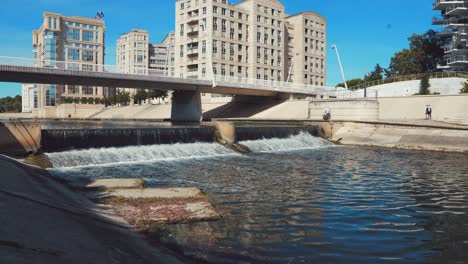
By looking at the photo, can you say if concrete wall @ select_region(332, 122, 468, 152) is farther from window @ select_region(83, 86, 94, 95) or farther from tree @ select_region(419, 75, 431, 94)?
window @ select_region(83, 86, 94, 95)

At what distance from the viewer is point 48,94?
137375 mm

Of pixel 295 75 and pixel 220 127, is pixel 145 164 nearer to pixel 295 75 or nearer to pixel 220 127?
pixel 220 127

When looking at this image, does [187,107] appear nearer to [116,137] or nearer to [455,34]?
[116,137]

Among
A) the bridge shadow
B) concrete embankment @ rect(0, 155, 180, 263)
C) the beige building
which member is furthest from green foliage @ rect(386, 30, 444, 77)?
the beige building

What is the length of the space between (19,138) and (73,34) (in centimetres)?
14564

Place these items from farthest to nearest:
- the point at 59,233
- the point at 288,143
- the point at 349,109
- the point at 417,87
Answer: the point at 417,87, the point at 349,109, the point at 288,143, the point at 59,233

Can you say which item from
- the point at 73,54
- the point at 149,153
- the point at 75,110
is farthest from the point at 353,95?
the point at 73,54

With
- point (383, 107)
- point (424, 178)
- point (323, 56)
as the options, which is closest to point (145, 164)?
point (424, 178)

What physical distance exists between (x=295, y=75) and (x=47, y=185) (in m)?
115

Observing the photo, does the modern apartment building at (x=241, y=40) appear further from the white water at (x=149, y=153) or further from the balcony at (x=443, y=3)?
the white water at (x=149, y=153)

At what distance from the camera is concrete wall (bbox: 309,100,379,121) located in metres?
42.4

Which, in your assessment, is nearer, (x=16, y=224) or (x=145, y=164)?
(x=16, y=224)

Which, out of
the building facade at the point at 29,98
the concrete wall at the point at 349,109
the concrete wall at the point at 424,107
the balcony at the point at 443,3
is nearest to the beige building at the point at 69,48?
the building facade at the point at 29,98

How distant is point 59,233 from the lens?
5.87m
